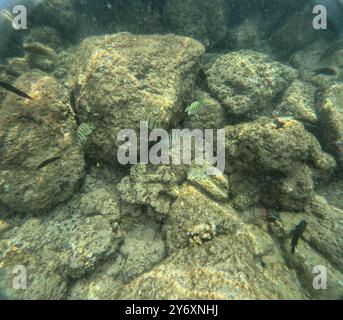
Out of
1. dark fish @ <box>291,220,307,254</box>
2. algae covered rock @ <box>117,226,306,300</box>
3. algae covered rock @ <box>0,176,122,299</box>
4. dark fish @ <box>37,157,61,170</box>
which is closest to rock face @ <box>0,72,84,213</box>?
dark fish @ <box>37,157,61,170</box>

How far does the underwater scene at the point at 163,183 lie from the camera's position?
354 centimetres

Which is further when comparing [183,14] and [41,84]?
[183,14]

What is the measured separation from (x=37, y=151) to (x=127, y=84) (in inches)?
75.8

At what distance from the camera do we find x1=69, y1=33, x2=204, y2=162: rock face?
163 inches

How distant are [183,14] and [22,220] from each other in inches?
254

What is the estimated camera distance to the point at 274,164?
3.94 m

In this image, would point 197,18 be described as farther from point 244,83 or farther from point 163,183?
point 163,183

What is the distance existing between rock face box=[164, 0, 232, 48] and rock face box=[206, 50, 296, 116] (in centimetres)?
185

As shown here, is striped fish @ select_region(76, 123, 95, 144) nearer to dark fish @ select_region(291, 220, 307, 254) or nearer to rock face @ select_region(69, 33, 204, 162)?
rock face @ select_region(69, 33, 204, 162)

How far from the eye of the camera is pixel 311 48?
719 centimetres

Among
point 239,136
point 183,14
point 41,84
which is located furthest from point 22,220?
point 183,14

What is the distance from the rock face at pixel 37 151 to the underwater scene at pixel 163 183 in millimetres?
22

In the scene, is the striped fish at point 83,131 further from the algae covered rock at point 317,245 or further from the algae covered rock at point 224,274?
the algae covered rock at point 317,245
